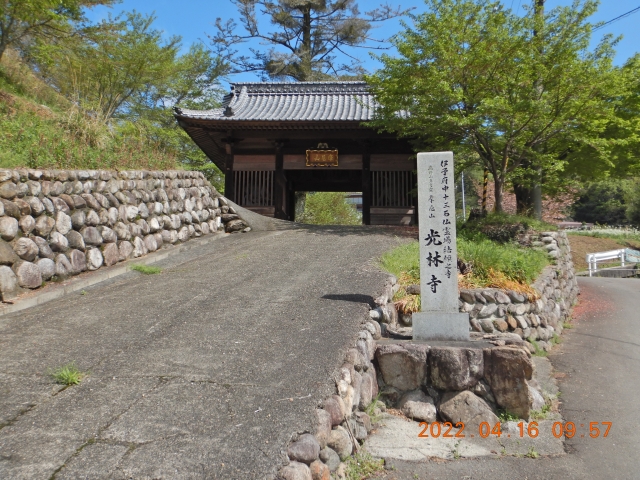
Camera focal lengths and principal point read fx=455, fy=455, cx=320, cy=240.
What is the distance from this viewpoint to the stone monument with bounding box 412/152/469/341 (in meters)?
4.84

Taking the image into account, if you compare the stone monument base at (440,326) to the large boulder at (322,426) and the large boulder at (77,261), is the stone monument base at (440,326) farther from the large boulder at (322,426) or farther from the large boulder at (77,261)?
the large boulder at (77,261)

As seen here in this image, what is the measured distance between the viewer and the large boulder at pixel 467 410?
4281 millimetres

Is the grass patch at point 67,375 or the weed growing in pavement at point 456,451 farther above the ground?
the grass patch at point 67,375

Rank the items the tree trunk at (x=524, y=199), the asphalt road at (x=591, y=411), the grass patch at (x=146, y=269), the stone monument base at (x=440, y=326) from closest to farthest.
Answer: the asphalt road at (x=591, y=411), the stone monument base at (x=440, y=326), the grass patch at (x=146, y=269), the tree trunk at (x=524, y=199)

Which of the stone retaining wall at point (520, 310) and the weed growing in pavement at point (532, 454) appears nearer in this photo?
the weed growing in pavement at point (532, 454)

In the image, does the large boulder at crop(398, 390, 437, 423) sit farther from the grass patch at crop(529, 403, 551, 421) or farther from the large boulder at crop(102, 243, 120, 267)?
the large boulder at crop(102, 243, 120, 267)

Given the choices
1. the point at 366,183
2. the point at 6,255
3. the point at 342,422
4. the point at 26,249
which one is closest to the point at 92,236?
the point at 26,249

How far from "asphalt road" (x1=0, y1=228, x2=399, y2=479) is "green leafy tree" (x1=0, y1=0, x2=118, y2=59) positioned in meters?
8.83

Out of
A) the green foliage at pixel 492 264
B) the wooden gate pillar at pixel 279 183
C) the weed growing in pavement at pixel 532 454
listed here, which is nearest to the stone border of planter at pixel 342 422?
the weed growing in pavement at pixel 532 454

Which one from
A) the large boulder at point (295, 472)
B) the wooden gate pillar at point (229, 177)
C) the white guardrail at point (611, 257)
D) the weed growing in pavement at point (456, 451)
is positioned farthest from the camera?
the white guardrail at point (611, 257)

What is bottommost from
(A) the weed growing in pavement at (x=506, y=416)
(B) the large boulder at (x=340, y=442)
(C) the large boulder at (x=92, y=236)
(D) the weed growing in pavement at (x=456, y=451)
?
(D) the weed growing in pavement at (x=456, y=451)

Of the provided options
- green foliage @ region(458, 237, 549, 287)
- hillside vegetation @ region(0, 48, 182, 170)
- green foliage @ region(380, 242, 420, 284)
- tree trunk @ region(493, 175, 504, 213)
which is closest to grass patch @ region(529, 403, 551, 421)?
green foliage @ region(380, 242, 420, 284)

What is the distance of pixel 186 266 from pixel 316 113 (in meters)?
8.83
